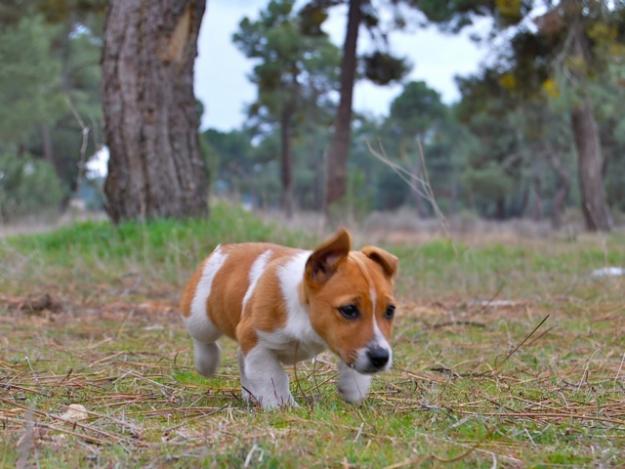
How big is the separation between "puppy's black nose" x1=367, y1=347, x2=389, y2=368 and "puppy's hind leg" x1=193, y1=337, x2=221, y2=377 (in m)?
1.32

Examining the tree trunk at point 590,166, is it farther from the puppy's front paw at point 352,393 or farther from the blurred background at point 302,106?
the puppy's front paw at point 352,393

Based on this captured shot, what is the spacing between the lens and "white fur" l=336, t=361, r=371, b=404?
3.21 meters

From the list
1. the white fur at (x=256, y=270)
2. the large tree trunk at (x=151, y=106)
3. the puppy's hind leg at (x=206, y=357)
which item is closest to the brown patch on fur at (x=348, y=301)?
the white fur at (x=256, y=270)

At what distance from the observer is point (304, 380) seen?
394 centimetres

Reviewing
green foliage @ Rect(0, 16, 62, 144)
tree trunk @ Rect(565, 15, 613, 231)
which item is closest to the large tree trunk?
tree trunk @ Rect(565, 15, 613, 231)

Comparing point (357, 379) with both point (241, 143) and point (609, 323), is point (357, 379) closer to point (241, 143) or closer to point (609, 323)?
point (609, 323)

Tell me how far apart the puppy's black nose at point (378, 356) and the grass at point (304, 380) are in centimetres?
21

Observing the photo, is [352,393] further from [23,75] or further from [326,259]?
[23,75]

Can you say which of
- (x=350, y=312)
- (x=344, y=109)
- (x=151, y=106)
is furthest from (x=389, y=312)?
(x=344, y=109)

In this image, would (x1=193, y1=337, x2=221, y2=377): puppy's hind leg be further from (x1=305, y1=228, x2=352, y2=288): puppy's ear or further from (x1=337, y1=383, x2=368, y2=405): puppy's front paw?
(x1=305, y1=228, x2=352, y2=288): puppy's ear

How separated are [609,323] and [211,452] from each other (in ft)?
13.5

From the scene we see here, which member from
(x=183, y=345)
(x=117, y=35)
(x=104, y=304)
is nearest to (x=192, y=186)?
(x=117, y=35)

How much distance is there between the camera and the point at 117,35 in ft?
29.0

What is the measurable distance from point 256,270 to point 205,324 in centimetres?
48
